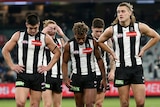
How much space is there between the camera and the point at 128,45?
1213 centimetres

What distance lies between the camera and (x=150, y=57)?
29.9 m

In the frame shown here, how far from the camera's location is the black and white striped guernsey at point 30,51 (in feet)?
39.7

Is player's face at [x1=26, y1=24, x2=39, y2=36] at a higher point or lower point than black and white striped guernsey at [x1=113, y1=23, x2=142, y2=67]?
higher

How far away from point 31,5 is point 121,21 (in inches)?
749

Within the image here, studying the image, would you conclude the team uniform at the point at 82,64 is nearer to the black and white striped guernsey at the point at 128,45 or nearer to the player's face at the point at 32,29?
the black and white striped guernsey at the point at 128,45

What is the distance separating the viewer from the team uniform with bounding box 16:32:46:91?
1210 cm

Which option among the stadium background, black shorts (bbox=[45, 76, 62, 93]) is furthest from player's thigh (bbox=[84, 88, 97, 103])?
the stadium background

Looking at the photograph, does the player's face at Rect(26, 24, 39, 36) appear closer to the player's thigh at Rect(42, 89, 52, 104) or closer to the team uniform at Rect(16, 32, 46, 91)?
the team uniform at Rect(16, 32, 46, 91)

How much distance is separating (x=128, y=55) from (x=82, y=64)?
980 mm

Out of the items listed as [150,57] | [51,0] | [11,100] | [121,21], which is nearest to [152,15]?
[150,57]

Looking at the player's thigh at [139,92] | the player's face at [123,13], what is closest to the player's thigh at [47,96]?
the player's thigh at [139,92]

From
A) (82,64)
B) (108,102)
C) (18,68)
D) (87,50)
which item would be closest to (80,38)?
(87,50)

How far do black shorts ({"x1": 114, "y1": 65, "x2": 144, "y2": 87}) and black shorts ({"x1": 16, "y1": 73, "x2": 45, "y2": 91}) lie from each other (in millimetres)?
1471

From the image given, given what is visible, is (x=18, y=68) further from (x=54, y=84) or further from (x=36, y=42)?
(x=54, y=84)
